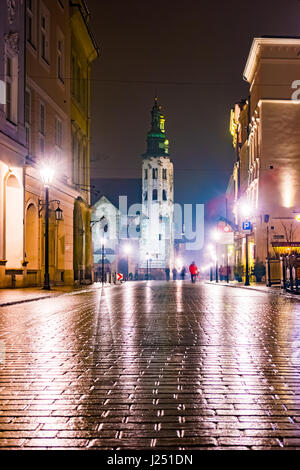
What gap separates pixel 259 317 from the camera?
13.9 m

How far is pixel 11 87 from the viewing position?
2806cm

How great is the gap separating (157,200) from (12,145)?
108 metres

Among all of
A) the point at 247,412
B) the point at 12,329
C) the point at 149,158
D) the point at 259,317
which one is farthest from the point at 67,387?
the point at 149,158

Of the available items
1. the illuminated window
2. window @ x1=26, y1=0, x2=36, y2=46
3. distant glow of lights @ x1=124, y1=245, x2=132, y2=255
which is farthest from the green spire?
window @ x1=26, y1=0, x2=36, y2=46

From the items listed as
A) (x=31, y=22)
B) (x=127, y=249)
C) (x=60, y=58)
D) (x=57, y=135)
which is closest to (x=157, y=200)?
(x=127, y=249)

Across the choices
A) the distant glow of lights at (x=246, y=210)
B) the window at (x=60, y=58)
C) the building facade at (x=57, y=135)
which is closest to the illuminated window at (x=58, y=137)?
the building facade at (x=57, y=135)

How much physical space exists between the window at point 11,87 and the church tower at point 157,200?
10129 cm

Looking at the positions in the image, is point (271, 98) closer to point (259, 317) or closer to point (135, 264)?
point (259, 317)

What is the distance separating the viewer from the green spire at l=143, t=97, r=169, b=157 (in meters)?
137

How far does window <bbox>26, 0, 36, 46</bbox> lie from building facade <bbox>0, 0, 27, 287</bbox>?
2505mm

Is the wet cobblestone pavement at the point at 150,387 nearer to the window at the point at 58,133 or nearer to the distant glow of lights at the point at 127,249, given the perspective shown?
the window at the point at 58,133

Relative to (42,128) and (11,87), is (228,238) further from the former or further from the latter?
(11,87)

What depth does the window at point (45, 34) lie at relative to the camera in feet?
114

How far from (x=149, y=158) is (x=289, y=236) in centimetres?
8676
